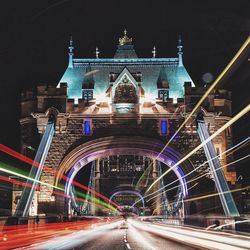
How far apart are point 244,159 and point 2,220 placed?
3247cm

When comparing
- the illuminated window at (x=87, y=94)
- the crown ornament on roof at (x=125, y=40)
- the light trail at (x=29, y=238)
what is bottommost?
the light trail at (x=29, y=238)

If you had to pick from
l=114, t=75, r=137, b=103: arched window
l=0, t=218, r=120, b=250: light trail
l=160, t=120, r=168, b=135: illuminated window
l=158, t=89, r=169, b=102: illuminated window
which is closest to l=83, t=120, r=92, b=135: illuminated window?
l=114, t=75, r=137, b=103: arched window

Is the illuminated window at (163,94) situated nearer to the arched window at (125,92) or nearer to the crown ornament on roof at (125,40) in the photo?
the arched window at (125,92)

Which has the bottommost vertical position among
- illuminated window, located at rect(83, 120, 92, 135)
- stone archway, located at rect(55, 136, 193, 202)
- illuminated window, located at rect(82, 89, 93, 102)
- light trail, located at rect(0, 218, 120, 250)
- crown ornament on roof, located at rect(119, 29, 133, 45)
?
light trail, located at rect(0, 218, 120, 250)

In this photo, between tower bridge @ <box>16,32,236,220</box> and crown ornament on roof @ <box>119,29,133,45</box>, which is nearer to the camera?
tower bridge @ <box>16,32,236,220</box>

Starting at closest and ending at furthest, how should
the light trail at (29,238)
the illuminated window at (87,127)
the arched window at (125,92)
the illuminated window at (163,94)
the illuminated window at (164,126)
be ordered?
the light trail at (29,238) → the illuminated window at (87,127) → the illuminated window at (164,126) → the arched window at (125,92) → the illuminated window at (163,94)

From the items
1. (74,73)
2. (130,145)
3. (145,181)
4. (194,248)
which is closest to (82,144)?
(130,145)

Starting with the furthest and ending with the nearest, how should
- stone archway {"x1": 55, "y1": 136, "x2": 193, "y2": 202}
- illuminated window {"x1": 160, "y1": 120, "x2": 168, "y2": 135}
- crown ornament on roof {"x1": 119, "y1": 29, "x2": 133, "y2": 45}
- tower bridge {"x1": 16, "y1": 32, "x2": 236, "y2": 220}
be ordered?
1. crown ornament on roof {"x1": 119, "y1": 29, "x2": 133, "y2": 45}
2. illuminated window {"x1": 160, "y1": 120, "x2": 168, "y2": 135}
3. stone archway {"x1": 55, "y1": 136, "x2": 193, "y2": 202}
4. tower bridge {"x1": 16, "y1": 32, "x2": 236, "y2": 220}

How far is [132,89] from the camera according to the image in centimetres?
3997

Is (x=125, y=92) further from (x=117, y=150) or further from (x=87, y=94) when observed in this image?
(x=117, y=150)

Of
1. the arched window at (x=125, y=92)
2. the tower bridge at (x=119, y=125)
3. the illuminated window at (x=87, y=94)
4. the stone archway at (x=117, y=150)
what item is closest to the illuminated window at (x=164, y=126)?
the tower bridge at (x=119, y=125)

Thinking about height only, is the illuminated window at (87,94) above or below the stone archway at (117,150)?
above

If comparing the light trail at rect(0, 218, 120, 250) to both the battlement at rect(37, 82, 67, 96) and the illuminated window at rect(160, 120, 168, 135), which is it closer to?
the battlement at rect(37, 82, 67, 96)

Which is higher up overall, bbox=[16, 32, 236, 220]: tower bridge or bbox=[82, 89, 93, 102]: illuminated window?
bbox=[82, 89, 93, 102]: illuminated window
